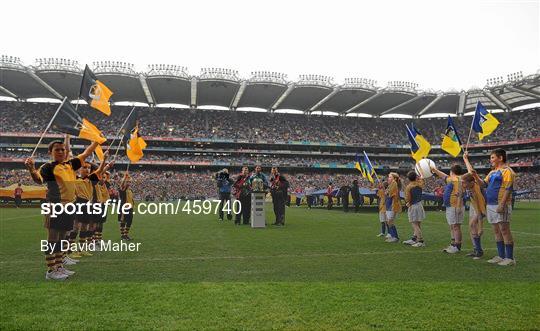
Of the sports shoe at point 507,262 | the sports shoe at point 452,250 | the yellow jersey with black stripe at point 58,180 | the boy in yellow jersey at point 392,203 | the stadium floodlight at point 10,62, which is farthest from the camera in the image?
the stadium floodlight at point 10,62

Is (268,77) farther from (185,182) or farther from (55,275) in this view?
(55,275)

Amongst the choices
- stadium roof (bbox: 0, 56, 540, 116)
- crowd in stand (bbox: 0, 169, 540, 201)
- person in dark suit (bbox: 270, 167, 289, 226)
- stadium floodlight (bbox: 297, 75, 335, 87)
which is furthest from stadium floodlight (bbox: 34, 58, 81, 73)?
person in dark suit (bbox: 270, 167, 289, 226)

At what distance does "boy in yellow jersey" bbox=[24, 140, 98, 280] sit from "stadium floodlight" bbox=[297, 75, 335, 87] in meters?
48.6

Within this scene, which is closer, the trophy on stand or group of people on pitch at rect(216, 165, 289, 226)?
the trophy on stand

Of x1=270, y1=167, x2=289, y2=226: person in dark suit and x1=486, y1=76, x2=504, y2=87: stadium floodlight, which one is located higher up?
x1=486, y1=76, x2=504, y2=87: stadium floodlight

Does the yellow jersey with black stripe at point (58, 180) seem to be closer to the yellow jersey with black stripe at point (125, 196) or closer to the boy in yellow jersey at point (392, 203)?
the yellow jersey with black stripe at point (125, 196)

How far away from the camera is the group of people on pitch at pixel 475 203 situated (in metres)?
6.73

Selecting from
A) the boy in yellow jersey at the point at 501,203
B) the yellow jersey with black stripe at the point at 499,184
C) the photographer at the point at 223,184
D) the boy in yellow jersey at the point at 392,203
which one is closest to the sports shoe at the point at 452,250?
the boy in yellow jersey at the point at 501,203

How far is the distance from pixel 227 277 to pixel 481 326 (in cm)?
325

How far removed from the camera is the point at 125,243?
9445 mm

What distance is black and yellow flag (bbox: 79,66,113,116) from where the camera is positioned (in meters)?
8.27

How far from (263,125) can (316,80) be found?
1441 centimetres

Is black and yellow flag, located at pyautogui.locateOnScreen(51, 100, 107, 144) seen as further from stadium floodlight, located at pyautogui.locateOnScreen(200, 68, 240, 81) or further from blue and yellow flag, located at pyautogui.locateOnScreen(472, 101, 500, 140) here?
stadium floodlight, located at pyautogui.locateOnScreen(200, 68, 240, 81)

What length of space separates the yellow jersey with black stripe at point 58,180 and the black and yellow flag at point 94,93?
2537 mm
